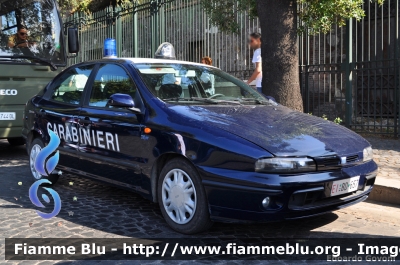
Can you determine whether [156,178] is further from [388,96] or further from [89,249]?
[388,96]

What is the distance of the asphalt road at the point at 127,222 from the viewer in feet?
14.6

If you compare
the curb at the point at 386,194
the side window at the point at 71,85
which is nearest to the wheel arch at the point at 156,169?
the side window at the point at 71,85

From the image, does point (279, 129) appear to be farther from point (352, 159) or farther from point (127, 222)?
point (127, 222)

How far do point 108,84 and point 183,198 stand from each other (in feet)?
5.82

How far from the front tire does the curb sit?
2.46 m

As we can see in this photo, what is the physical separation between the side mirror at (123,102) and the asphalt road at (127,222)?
1083 mm

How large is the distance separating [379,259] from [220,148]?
149 centimetres

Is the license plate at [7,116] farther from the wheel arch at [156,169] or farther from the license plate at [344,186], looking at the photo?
the license plate at [344,186]

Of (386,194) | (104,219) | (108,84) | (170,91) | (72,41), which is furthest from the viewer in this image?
(72,41)

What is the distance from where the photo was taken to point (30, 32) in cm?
888

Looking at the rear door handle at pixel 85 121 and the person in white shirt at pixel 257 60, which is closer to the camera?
the rear door handle at pixel 85 121

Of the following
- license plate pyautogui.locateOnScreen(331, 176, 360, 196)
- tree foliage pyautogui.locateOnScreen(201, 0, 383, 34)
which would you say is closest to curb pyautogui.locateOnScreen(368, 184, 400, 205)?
license plate pyautogui.locateOnScreen(331, 176, 360, 196)

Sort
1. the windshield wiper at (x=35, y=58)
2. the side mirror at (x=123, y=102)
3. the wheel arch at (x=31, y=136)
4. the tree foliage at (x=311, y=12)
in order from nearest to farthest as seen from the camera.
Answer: the side mirror at (x=123, y=102) → the wheel arch at (x=31, y=136) → the tree foliage at (x=311, y=12) → the windshield wiper at (x=35, y=58)

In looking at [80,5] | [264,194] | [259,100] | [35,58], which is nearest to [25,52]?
[35,58]
